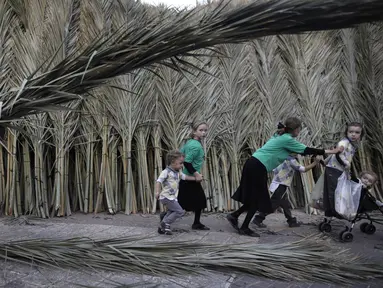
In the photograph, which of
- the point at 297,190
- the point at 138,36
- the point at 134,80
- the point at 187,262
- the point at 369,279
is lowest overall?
the point at 369,279

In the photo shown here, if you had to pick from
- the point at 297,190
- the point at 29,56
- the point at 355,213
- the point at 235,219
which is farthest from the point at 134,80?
the point at 355,213

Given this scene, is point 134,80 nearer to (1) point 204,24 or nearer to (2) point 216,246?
(2) point 216,246

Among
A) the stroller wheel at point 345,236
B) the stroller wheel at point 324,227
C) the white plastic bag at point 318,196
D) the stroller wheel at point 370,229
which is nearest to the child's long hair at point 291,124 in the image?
the white plastic bag at point 318,196

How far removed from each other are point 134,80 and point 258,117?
190 cm

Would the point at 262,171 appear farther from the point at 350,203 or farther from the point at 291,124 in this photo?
the point at 350,203

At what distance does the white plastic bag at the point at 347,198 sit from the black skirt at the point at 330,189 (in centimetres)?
8

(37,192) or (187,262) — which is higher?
(37,192)

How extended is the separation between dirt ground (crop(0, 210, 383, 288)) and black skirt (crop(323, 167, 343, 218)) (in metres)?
0.29

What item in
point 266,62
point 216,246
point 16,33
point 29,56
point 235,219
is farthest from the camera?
point 266,62

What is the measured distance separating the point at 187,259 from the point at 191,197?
1.75 metres

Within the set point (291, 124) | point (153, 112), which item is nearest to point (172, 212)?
point (291, 124)

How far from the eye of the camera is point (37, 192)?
525cm

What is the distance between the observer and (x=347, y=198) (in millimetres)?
4164

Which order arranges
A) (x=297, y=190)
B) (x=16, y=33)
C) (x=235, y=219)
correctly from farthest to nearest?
(x=297, y=190) → (x=16, y=33) → (x=235, y=219)
